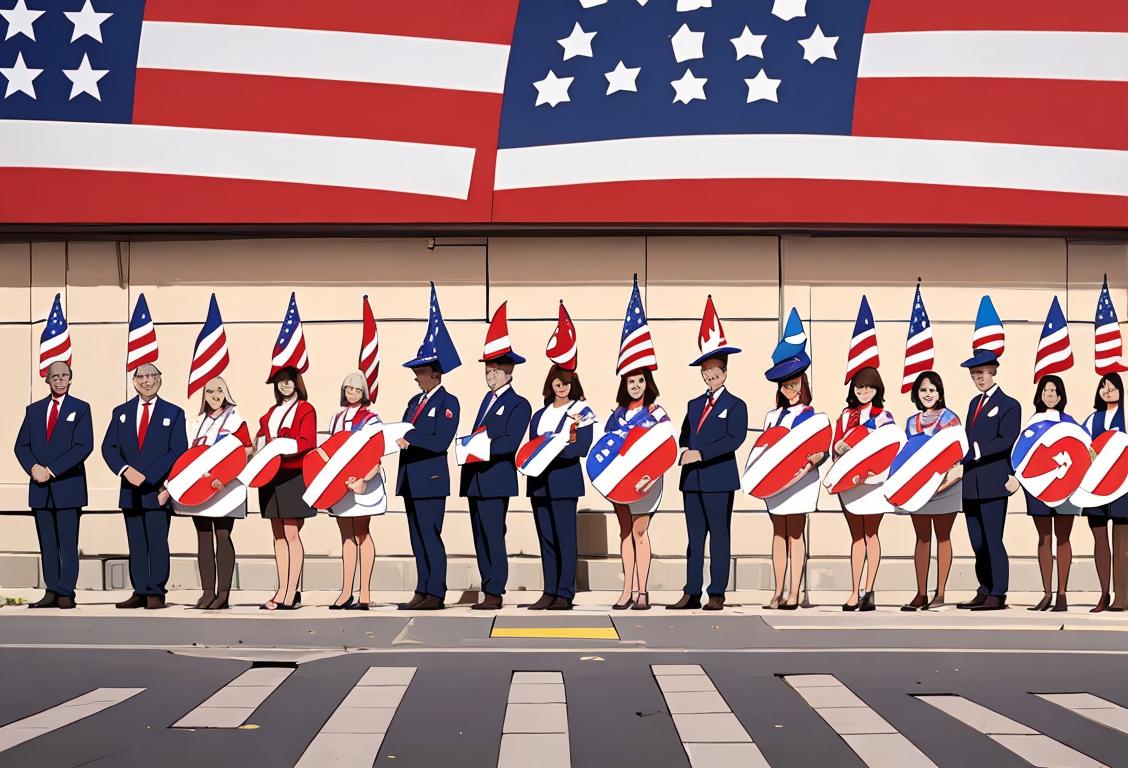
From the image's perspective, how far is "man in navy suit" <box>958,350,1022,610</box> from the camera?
10977 millimetres

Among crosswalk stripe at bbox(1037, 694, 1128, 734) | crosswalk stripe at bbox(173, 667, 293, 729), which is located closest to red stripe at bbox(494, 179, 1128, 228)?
crosswalk stripe at bbox(173, 667, 293, 729)

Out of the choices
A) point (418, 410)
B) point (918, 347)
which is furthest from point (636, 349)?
point (918, 347)

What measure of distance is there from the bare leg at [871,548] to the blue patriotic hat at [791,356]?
1.48 meters

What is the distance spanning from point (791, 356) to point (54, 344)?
6.79 meters

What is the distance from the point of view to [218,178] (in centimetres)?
1243

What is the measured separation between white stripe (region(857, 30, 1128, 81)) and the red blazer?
6.49 meters

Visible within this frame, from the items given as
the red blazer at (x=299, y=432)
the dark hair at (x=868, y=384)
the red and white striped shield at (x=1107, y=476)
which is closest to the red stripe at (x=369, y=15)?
the red blazer at (x=299, y=432)

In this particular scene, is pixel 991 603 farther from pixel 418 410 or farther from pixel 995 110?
pixel 418 410

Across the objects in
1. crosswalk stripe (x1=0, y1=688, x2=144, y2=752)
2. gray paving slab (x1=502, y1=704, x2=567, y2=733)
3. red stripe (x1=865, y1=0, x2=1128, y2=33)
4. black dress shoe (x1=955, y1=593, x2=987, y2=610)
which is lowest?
black dress shoe (x1=955, y1=593, x2=987, y2=610)

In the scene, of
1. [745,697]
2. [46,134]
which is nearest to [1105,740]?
[745,697]

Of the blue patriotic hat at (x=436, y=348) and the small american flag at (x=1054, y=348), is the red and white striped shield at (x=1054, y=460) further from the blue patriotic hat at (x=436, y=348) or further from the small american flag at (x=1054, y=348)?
the blue patriotic hat at (x=436, y=348)

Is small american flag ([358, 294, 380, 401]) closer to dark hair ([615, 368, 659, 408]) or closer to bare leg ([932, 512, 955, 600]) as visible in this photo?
dark hair ([615, 368, 659, 408])

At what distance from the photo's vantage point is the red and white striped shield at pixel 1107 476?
1077 cm

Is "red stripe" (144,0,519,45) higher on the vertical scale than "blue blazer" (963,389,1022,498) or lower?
higher
